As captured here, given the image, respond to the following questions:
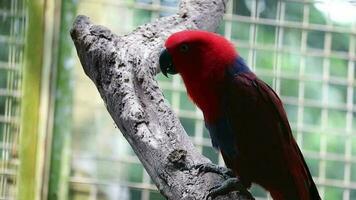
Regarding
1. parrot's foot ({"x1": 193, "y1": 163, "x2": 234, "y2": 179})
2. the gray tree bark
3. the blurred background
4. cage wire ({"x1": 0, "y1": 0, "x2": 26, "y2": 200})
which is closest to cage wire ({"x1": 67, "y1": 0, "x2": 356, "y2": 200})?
the blurred background

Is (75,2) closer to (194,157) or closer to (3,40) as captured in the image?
(3,40)

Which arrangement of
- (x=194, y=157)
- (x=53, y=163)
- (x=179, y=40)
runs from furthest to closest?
(x=53, y=163), (x=179, y=40), (x=194, y=157)

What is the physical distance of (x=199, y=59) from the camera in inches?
54.0

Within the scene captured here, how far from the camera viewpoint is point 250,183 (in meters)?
1.33

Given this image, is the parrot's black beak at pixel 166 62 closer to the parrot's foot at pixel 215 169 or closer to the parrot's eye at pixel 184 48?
the parrot's eye at pixel 184 48

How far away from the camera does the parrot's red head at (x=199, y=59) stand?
1.34 metres

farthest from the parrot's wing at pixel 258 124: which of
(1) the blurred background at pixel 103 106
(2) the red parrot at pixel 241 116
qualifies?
(1) the blurred background at pixel 103 106

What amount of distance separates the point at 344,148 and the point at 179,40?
27.9 inches

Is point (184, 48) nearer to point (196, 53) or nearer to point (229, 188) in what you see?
point (196, 53)

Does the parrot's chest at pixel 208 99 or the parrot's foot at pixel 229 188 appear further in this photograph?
the parrot's chest at pixel 208 99

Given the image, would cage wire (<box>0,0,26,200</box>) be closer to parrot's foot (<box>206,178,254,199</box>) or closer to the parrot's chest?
the parrot's chest

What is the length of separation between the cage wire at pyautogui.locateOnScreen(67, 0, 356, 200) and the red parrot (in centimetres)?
50

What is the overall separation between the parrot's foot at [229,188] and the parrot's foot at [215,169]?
0.03 m

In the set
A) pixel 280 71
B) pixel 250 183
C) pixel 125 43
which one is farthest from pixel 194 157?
pixel 280 71
